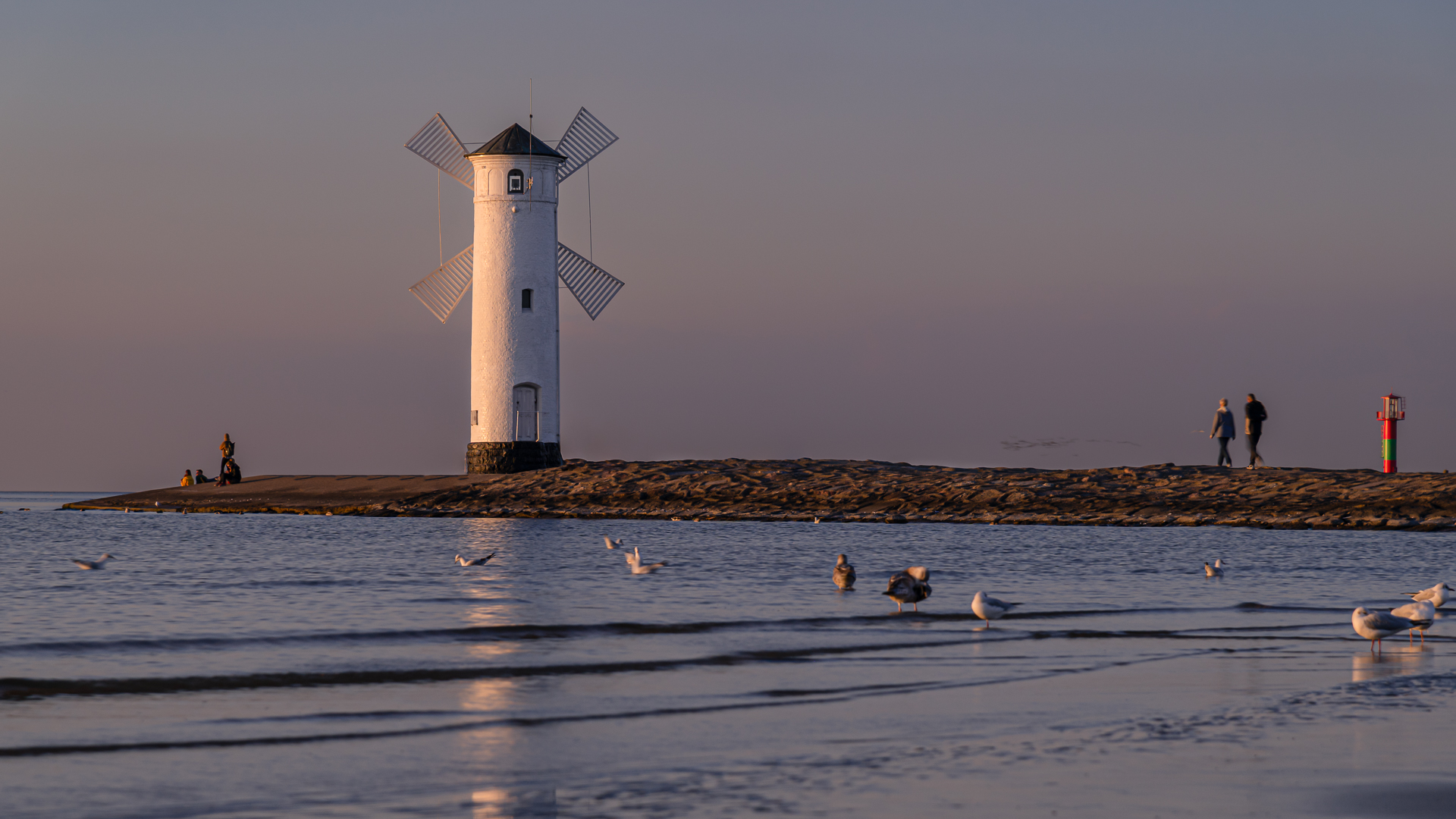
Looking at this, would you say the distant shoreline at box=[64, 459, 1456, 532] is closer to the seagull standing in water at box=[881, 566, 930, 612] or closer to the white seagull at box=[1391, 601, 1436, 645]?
the seagull standing in water at box=[881, 566, 930, 612]

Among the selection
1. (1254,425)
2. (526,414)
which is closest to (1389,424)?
(1254,425)

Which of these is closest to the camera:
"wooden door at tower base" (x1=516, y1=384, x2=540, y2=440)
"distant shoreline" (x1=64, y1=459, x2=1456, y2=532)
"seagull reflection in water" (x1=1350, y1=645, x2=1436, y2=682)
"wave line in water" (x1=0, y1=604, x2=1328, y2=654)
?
"seagull reflection in water" (x1=1350, y1=645, x2=1436, y2=682)

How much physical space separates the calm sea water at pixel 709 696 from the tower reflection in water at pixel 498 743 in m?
0.04

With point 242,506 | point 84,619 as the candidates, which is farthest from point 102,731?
point 242,506

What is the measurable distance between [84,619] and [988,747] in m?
9.99

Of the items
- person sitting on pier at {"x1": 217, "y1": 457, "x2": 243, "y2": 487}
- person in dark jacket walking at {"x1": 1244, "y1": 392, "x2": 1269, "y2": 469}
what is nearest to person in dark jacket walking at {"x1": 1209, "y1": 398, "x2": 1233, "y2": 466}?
person in dark jacket walking at {"x1": 1244, "y1": 392, "x2": 1269, "y2": 469}

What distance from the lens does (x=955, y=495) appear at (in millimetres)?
37969

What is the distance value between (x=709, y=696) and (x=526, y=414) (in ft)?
108

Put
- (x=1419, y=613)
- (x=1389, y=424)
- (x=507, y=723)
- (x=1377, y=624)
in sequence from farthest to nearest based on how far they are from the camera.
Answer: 1. (x=1389, y=424)
2. (x=1419, y=613)
3. (x=1377, y=624)
4. (x=507, y=723)

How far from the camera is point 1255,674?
35.6 ft

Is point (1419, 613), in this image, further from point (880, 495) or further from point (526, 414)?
point (526, 414)

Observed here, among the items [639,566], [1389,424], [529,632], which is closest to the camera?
[529,632]

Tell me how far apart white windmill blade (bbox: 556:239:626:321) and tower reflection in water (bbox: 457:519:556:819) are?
1073 inches

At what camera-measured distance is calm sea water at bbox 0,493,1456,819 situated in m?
7.04
